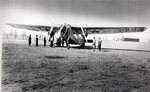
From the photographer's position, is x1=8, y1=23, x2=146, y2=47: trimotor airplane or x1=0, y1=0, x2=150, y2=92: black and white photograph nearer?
x1=0, y1=0, x2=150, y2=92: black and white photograph

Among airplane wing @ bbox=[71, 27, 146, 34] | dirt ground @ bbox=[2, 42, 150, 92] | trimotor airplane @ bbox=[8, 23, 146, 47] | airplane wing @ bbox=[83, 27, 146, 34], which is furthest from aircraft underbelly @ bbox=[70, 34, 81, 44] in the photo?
dirt ground @ bbox=[2, 42, 150, 92]

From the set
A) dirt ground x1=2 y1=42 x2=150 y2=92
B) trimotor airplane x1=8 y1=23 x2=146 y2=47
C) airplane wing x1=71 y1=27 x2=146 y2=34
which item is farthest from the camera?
airplane wing x1=71 y1=27 x2=146 y2=34

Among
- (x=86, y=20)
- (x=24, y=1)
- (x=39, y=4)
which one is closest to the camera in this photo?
(x=24, y=1)

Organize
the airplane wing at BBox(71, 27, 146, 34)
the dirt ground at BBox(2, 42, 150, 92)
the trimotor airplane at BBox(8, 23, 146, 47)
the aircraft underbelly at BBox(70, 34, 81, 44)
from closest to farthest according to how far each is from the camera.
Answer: the dirt ground at BBox(2, 42, 150, 92)
the trimotor airplane at BBox(8, 23, 146, 47)
the airplane wing at BBox(71, 27, 146, 34)
the aircraft underbelly at BBox(70, 34, 81, 44)

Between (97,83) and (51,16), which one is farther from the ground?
(51,16)

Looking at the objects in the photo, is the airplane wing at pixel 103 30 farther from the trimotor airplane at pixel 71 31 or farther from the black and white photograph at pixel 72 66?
the black and white photograph at pixel 72 66

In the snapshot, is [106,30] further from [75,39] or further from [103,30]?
[75,39]

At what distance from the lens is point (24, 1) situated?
14.7 feet

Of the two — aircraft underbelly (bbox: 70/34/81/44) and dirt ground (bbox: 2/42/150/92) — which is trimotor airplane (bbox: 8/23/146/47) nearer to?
aircraft underbelly (bbox: 70/34/81/44)

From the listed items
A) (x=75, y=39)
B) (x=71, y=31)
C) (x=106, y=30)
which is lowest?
(x=75, y=39)

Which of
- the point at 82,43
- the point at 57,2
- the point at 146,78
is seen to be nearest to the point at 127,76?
the point at 146,78

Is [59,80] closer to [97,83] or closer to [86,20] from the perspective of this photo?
[97,83]

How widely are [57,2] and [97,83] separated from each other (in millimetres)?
2419

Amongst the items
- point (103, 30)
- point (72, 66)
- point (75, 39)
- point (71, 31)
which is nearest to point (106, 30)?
point (103, 30)
